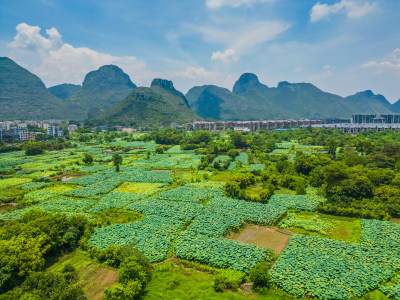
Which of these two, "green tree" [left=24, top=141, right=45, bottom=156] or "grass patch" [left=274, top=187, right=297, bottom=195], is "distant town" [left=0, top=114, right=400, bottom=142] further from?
"grass patch" [left=274, top=187, right=297, bottom=195]

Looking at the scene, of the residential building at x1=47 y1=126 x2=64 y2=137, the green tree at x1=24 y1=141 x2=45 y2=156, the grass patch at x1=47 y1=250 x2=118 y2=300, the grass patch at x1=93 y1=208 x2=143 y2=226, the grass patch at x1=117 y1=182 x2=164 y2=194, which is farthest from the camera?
the residential building at x1=47 y1=126 x2=64 y2=137

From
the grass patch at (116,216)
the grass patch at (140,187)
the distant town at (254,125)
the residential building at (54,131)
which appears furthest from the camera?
the distant town at (254,125)

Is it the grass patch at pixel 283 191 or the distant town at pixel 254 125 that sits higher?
the distant town at pixel 254 125

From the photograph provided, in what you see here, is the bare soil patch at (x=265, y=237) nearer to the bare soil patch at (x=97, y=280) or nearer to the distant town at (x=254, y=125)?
the bare soil patch at (x=97, y=280)

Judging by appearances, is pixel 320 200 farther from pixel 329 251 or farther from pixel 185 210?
pixel 185 210

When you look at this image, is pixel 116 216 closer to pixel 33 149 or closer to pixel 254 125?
pixel 33 149

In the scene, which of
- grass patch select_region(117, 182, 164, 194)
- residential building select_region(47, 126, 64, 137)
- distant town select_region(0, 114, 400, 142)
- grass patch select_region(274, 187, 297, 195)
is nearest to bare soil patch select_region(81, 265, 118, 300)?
grass patch select_region(117, 182, 164, 194)

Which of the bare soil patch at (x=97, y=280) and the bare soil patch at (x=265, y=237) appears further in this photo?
the bare soil patch at (x=265, y=237)

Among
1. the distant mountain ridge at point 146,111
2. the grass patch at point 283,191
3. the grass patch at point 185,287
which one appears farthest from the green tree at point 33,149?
the distant mountain ridge at point 146,111

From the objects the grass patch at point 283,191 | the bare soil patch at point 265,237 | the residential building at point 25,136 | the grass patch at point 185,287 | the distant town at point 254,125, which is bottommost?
the grass patch at point 185,287
